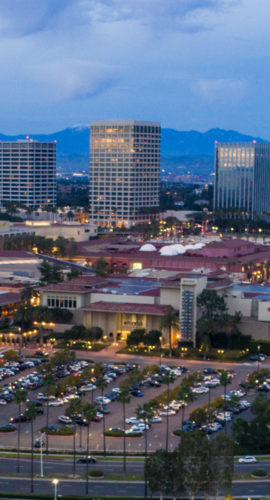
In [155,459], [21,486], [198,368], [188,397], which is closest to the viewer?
[155,459]

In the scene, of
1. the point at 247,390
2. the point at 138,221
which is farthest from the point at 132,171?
the point at 247,390

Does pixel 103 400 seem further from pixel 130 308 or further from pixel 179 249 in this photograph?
pixel 179 249

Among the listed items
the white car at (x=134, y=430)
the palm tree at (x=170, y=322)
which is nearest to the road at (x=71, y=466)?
the white car at (x=134, y=430)

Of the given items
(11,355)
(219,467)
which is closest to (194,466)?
(219,467)

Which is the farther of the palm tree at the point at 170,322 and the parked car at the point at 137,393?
the palm tree at the point at 170,322

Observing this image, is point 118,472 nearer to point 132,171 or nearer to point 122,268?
point 122,268

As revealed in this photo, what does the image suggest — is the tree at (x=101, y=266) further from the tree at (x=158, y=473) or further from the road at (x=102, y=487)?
the tree at (x=158, y=473)
